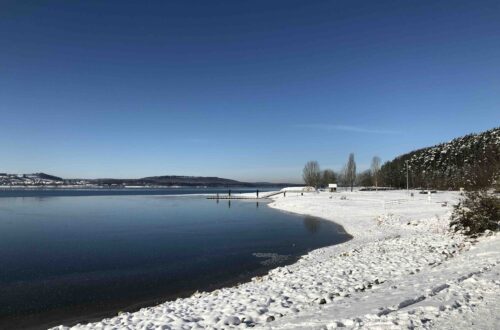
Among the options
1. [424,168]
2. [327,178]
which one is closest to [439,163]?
[424,168]

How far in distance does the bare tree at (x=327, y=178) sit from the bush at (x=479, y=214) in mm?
136418

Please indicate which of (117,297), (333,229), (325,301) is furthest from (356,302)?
(333,229)

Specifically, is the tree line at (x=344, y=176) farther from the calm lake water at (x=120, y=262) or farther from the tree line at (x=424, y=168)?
the calm lake water at (x=120, y=262)

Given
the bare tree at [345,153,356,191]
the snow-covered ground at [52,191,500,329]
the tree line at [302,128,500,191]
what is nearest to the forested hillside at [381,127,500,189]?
the tree line at [302,128,500,191]

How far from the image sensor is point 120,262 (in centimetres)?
1938

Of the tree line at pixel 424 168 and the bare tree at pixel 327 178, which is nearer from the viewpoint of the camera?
the tree line at pixel 424 168

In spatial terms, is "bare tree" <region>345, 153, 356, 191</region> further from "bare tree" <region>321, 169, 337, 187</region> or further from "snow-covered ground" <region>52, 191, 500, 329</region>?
"snow-covered ground" <region>52, 191, 500, 329</region>

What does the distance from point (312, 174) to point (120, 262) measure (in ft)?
427

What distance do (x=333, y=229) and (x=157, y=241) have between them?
15266 mm

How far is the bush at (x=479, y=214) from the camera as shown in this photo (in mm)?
20641

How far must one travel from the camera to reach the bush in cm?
2064

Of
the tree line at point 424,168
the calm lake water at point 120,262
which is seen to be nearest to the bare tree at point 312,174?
the tree line at point 424,168

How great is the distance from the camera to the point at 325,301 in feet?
33.7

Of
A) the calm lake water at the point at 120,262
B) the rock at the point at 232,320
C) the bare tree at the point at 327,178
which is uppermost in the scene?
the bare tree at the point at 327,178
